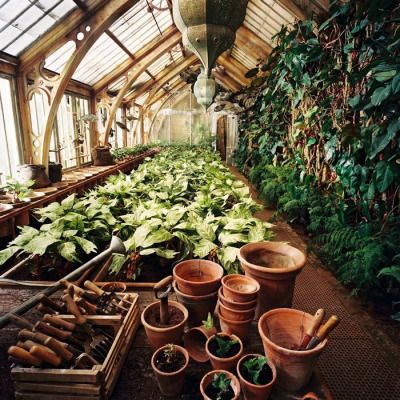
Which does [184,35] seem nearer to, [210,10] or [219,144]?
[210,10]

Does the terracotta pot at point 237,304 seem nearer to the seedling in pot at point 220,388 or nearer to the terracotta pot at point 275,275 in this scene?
the terracotta pot at point 275,275

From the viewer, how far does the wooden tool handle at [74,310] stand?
108 centimetres

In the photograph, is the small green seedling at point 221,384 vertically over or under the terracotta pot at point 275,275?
under

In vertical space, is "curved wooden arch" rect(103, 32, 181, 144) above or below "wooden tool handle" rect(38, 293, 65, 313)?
above

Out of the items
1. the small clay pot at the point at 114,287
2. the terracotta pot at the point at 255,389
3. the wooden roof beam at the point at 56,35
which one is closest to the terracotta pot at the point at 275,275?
the terracotta pot at the point at 255,389

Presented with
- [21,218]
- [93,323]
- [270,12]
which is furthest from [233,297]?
[270,12]

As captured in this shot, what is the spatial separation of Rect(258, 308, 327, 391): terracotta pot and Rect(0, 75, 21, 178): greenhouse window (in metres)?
4.56

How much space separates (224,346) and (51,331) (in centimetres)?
61

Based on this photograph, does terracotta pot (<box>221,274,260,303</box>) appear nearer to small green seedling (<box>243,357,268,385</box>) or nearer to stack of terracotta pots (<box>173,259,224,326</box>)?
stack of terracotta pots (<box>173,259,224,326</box>)

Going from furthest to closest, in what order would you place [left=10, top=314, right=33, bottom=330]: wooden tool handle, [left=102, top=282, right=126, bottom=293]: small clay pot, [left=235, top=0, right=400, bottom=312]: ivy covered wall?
[left=235, top=0, right=400, bottom=312]: ivy covered wall → [left=102, top=282, right=126, bottom=293]: small clay pot → [left=10, top=314, right=33, bottom=330]: wooden tool handle

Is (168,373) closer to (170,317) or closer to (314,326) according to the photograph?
(170,317)

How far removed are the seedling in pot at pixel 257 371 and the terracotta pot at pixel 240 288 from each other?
0.72 feet

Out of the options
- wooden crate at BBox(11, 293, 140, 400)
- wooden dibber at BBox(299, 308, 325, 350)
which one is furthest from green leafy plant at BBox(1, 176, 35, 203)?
wooden dibber at BBox(299, 308, 325, 350)

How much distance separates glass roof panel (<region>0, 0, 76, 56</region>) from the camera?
367cm
